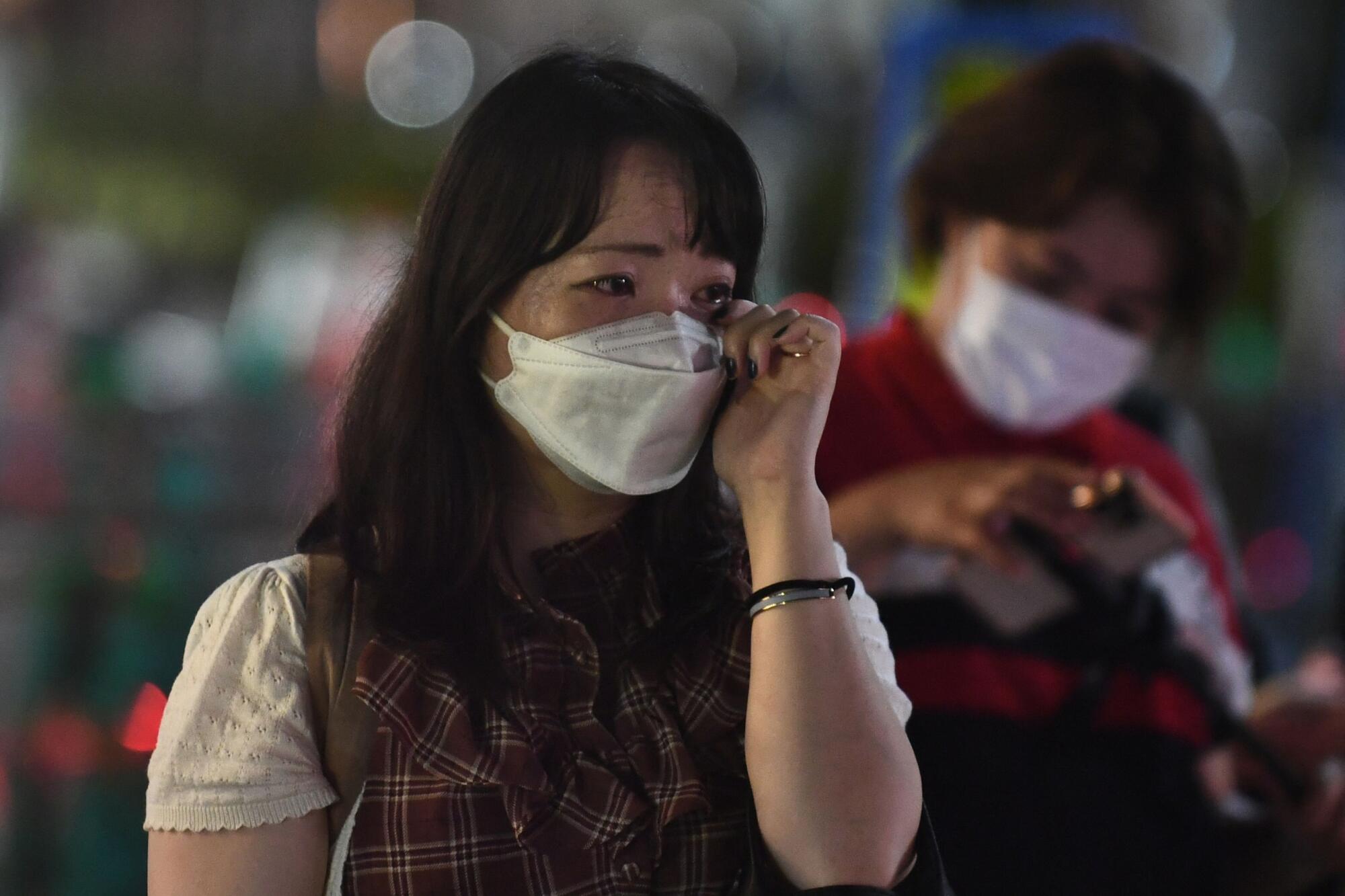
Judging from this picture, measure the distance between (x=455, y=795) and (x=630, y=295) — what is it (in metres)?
0.53

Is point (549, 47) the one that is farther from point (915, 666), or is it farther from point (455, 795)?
point (915, 666)

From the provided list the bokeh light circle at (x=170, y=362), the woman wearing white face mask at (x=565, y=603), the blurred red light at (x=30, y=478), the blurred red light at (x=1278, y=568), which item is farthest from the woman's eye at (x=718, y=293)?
the blurred red light at (x=1278, y=568)

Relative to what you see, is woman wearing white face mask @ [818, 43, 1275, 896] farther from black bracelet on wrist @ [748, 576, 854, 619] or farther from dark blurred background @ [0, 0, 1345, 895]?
black bracelet on wrist @ [748, 576, 854, 619]

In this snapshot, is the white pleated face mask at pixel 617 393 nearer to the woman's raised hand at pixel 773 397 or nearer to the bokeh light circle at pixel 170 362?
the woman's raised hand at pixel 773 397

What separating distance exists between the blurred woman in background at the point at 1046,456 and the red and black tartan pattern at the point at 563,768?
60 cm

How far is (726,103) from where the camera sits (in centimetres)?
884

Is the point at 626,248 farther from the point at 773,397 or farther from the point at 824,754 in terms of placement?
the point at 824,754

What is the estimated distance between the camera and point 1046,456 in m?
2.28

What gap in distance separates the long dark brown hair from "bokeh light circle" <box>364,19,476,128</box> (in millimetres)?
8667

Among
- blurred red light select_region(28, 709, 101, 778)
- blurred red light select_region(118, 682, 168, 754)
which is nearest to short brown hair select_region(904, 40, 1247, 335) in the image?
blurred red light select_region(118, 682, 168, 754)

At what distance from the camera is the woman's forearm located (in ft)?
4.20

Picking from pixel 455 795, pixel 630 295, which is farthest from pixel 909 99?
pixel 455 795

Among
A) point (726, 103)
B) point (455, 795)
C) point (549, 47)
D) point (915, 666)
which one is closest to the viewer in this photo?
point (455, 795)

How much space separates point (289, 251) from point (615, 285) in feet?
23.4
